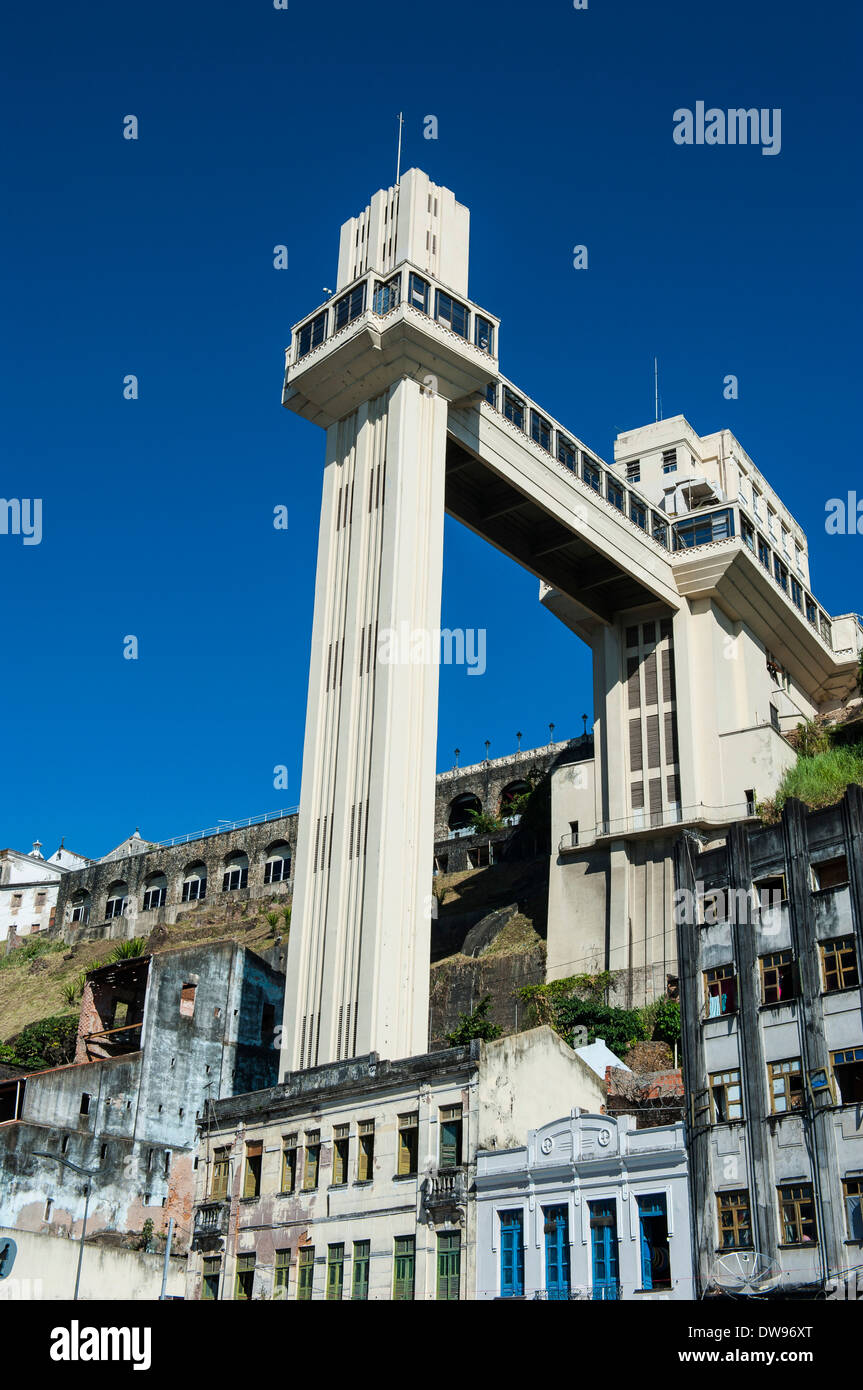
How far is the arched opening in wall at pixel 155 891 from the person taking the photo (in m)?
103

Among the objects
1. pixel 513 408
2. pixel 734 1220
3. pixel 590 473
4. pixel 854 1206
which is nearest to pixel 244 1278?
pixel 734 1220

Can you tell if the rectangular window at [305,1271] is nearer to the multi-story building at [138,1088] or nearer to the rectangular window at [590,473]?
the multi-story building at [138,1088]

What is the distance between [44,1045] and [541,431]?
37978 mm

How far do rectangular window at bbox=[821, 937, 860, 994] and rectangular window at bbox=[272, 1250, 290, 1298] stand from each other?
1823cm

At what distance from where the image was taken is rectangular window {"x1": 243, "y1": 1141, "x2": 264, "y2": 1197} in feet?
148

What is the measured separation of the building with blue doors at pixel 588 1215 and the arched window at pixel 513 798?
163ft

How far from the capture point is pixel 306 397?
191 ft

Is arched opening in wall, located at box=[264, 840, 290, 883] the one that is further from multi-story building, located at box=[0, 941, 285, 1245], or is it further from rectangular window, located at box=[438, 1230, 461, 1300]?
rectangular window, located at box=[438, 1230, 461, 1300]

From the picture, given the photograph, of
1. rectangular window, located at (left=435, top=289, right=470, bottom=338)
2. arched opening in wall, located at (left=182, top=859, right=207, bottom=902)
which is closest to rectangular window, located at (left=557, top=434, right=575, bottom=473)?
rectangular window, located at (left=435, top=289, right=470, bottom=338)

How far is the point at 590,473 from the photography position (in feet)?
213

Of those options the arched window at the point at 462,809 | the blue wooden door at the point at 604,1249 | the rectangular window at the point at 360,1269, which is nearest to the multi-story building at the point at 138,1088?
the rectangular window at the point at 360,1269
